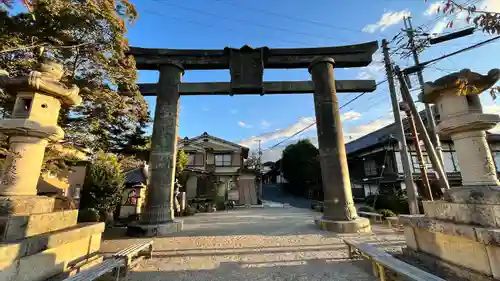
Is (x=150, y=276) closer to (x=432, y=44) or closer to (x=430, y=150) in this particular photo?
(x=430, y=150)

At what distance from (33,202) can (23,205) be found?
0.38 ft

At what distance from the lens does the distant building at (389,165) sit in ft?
56.5

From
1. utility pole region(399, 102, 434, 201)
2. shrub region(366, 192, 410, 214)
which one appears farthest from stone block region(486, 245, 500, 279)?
shrub region(366, 192, 410, 214)

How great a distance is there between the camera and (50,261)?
299 centimetres

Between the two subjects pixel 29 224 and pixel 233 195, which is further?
pixel 233 195

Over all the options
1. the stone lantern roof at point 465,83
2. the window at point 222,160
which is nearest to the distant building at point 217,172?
the window at point 222,160

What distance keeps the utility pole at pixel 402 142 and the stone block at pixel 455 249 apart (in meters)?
6.12

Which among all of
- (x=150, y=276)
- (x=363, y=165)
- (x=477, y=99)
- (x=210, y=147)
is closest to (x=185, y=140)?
(x=210, y=147)

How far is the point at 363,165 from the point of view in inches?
845

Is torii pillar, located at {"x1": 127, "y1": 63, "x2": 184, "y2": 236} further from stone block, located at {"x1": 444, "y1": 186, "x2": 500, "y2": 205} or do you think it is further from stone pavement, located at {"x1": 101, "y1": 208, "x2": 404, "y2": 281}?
stone block, located at {"x1": 444, "y1": 186, "x2": 500, "y2": 205}

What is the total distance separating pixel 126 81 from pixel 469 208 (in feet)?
28.3

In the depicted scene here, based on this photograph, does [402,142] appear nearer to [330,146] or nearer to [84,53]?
[330,146]

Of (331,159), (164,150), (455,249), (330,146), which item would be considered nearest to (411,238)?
(455,249)

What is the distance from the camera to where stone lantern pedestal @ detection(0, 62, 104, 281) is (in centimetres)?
266
